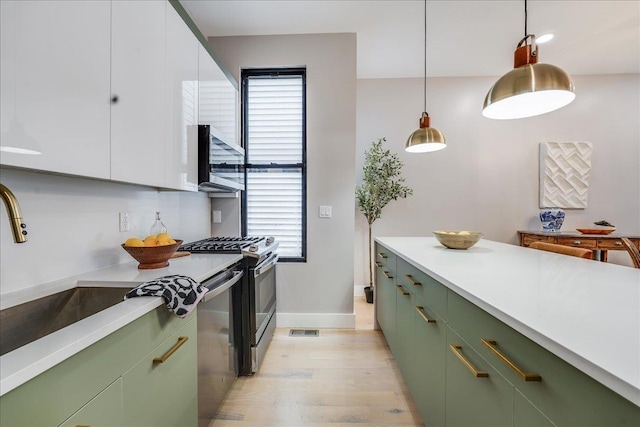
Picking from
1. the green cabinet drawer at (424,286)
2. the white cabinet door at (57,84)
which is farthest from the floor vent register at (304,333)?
the white cabinet door at (57,84)

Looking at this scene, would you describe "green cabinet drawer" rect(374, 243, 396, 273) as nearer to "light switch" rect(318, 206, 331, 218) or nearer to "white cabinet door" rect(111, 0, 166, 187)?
"light switch" rect(318, 206, 331, 218)

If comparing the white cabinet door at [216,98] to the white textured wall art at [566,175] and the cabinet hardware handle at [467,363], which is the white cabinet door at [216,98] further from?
the white textured wall art at [566,175]

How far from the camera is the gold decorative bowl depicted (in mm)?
1444

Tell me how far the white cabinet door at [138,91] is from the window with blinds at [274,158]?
4.63ft

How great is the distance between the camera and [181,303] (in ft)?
3.54

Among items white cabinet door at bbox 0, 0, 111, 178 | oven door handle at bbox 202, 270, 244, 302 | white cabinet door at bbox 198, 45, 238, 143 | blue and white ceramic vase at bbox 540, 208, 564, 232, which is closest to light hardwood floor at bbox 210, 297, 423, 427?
oven door handle at bbox 202, 270, 244, 302

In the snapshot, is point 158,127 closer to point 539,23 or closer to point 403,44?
point 403,44

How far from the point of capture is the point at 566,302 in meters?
0.86

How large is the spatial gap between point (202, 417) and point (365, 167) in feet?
10.1

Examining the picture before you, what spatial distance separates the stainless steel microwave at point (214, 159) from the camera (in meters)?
1.98

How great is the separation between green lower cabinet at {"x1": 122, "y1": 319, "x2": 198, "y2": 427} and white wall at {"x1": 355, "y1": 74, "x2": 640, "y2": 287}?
2.92m

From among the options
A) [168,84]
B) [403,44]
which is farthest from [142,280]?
[403,44]

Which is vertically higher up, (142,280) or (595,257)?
(142,280)

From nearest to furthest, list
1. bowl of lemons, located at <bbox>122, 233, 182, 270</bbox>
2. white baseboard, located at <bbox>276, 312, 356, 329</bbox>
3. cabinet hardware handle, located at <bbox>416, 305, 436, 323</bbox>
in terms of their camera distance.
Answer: cabinet hardware handle, located at <bbox>416, 305, 436, 323</bbox> → bowl of lemons, located at <bbox>122, 233, 182, 270</bbox> → white baseboard, located at <bbox>276, 312, 356, 329</bbox>
